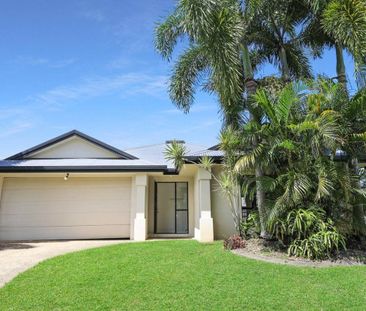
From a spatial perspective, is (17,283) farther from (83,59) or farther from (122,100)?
(122,100)

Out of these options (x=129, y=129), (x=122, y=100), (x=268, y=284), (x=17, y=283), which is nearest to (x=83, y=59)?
(x=122, y=100)

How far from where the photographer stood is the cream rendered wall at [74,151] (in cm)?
1536

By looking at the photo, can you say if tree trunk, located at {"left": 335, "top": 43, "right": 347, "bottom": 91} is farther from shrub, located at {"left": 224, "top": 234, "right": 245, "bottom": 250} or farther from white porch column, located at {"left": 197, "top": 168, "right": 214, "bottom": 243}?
shrub, located at {"left": 224, "top": 234, "right": 245, "bottom": 250}

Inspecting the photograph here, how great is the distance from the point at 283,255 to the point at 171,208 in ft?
30.2

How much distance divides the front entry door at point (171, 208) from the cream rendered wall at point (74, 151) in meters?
3.48

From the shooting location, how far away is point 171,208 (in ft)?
56.5

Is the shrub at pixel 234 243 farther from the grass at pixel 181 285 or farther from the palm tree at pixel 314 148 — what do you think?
the palm tree at pixel 314 148

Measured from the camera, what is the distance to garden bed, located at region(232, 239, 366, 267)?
802cm

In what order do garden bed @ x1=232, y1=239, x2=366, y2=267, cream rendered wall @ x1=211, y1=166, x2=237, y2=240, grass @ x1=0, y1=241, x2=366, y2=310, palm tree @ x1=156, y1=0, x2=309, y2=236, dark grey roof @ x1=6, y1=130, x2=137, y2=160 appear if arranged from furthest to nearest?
dark grey roof @ x1=6, y1=130, x2=137, y2=160
cream rendered wall @ x1=211, y1=166, x2=237, y2=240
palm tree @ x1=156, y1=0, x2=309, y2=236
garden bed @ x1=232, y1=239, x2=366, y2=267
grass @ x1=0, y1=241, x2=366, y2=310

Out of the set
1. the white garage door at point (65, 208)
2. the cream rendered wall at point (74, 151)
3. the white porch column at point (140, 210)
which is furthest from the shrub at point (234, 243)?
the cream rendered wall at point (74, 151)

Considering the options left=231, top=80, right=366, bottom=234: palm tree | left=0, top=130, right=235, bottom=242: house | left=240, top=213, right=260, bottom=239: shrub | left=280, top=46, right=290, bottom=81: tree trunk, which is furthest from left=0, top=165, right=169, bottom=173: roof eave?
left=280, top=46, right=290, bottom=81: tree trunk

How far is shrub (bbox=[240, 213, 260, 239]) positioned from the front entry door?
599cm

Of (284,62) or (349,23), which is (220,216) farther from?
(349,23)

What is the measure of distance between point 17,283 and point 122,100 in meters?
9.95
